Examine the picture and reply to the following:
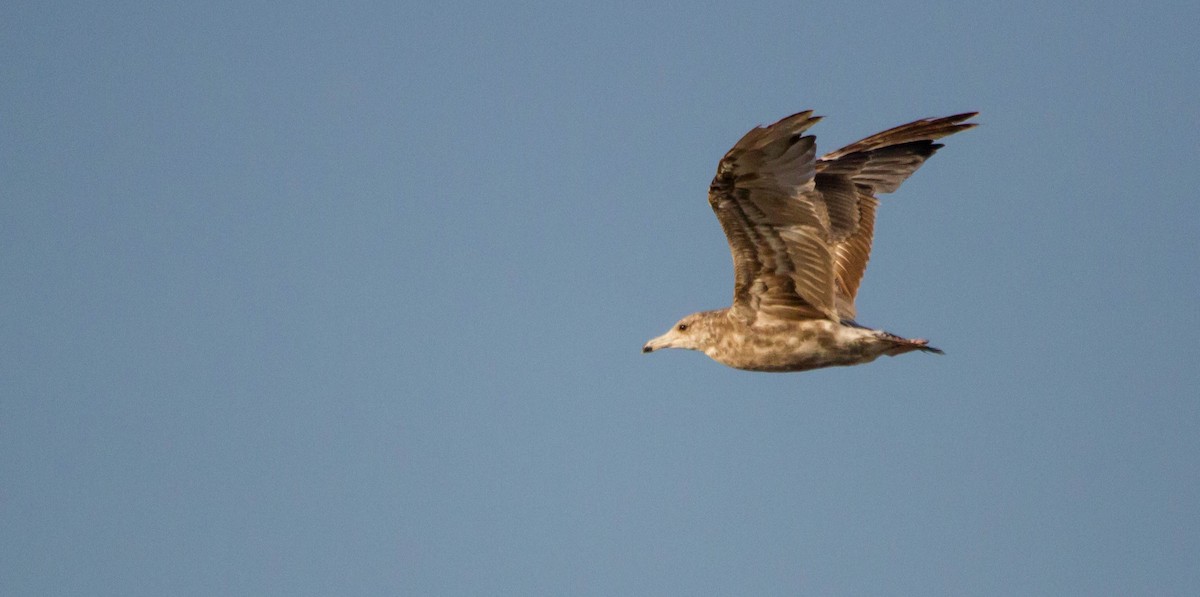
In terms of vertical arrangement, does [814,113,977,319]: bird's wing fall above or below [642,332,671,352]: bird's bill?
above

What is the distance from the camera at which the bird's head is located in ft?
60.9

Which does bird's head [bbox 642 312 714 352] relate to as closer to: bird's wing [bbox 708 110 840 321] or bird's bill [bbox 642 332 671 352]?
bird's bill [bbox 642 332 671 352]

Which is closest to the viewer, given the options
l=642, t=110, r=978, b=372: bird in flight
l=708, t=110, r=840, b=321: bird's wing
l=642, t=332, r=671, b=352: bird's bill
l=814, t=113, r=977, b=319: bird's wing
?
l=708, t=110, r=840, b=321: bird's wing

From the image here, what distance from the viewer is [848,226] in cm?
2000

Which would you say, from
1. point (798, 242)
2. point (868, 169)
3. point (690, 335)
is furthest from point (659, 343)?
point (868, 169)

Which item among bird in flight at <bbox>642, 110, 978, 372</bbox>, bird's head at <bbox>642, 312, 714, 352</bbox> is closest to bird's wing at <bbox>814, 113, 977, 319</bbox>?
bird in flight at <bbox>642, 110, 978, 372</bbox>

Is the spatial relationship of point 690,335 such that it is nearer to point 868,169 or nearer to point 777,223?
point 777,223

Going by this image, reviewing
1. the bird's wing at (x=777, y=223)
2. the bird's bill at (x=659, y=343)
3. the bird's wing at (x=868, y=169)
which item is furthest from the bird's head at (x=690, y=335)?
the bird's wing at (x=868, y=169)

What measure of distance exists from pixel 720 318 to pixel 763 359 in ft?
2.51

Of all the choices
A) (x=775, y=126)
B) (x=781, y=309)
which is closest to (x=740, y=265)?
(x=781, y=309)

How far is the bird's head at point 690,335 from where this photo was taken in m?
18.6

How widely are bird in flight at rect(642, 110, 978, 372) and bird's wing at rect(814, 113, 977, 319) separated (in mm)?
14

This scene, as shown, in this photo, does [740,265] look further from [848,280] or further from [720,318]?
[848,280]

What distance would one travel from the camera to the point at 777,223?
16672 mm
